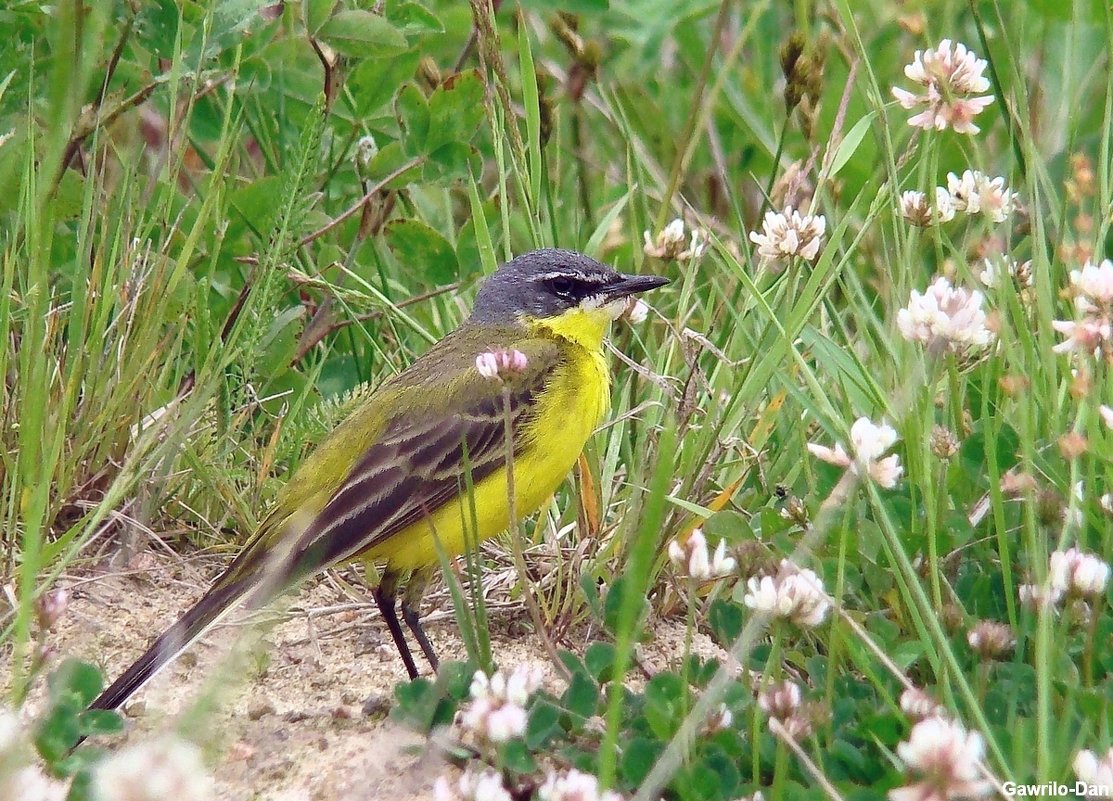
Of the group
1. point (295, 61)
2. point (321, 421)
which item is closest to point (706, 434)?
point (321, 421)

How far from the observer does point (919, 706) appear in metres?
2.82

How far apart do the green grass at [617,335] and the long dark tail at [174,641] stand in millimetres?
342

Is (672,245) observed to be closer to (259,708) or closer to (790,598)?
(259,708)

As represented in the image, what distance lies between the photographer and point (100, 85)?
5.21m

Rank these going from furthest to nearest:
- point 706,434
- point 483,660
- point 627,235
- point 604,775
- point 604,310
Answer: point 627,235
point 604,310
point 706,434
point 483,660
point 604,775

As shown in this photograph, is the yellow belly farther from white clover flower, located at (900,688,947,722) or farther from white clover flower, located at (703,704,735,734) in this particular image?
white clover flower, located at (900,688,947,722)

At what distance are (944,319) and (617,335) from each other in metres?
2.40

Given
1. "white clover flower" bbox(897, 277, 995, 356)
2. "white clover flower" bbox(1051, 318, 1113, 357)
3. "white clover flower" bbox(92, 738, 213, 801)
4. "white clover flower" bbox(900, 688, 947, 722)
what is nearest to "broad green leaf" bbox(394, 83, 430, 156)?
"white clover flower" bbox(897, 277, 995, 356)

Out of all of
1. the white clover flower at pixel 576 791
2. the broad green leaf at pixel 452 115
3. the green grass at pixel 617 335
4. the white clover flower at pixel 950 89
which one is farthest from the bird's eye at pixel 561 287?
the white clover flower at pixel 576 791

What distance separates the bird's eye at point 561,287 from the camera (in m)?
5.11

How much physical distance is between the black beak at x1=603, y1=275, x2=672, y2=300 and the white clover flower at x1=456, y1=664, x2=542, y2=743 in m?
2.29

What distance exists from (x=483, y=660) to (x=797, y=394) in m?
1.23

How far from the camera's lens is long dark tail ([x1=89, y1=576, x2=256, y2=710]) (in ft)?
11.5

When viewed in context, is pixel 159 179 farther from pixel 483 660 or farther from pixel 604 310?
pixel 483 660
